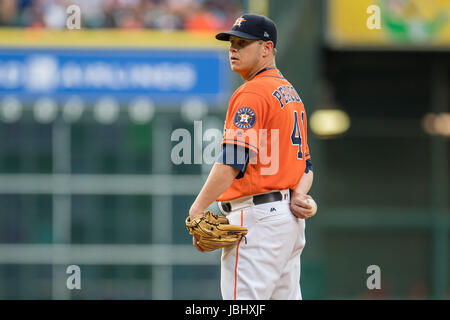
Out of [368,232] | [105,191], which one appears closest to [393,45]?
[368,232]

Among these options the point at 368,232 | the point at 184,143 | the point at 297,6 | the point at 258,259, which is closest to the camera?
the point at 258,259

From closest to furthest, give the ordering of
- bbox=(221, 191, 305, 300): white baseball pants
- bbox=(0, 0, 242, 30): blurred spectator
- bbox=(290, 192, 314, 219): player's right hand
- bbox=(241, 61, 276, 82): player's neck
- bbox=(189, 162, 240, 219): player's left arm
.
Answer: bbox=(189, 162, 240, 219): player's left arm → bbox=(221, 191, 305, 300): white baseball pants → bbox=(290, 192, 314, 219): player's right hand → bbox=(241, 61, 276, 82): player's neck → bbox=(0, 0, 242, 30): blurred spectator

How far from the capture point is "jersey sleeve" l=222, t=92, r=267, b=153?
12.8 feet

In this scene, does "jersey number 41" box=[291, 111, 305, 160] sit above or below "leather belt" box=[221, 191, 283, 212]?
above

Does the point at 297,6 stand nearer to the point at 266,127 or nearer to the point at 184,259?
the point at 184,259

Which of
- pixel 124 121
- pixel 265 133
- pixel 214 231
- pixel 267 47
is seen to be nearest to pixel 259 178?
pixel 265 133

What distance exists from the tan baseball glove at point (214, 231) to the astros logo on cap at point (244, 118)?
1.61ft

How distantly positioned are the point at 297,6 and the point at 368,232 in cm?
439

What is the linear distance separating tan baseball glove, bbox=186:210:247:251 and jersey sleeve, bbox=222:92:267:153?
0.41 m

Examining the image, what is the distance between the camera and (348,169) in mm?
14531

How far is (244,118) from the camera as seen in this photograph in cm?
391
